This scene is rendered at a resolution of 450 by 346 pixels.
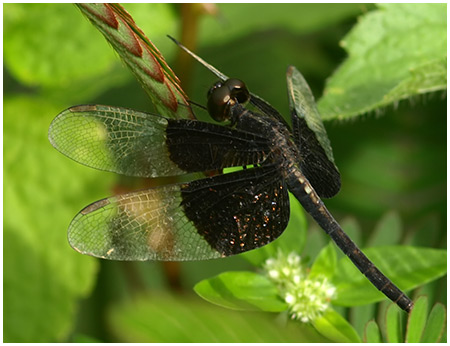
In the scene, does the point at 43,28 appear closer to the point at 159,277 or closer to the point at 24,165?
the point at 24,165

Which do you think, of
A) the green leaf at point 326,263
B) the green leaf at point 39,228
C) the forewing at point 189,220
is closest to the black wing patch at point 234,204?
the forewing at point 189,220

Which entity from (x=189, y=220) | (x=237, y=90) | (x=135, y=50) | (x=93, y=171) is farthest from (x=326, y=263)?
(x=93, y=171)

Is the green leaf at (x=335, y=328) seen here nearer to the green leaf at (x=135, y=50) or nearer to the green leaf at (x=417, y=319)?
the green leaf at (x=417, y=319)

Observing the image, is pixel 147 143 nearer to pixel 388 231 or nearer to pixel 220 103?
pixel 220 103

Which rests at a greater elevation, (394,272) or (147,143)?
(147,143)

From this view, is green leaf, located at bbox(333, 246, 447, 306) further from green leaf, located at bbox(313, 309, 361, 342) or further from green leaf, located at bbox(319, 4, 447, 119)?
green leaf, located at bbox(319, 4, 447, 119)

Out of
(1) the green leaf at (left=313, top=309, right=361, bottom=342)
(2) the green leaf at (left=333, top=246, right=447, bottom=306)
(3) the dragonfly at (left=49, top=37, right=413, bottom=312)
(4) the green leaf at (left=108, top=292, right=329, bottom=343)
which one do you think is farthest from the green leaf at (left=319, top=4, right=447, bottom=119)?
(4) the green leaf at (left=108, top=292, right=329, bottom=343)

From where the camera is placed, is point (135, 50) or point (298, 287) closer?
point (135, 50)

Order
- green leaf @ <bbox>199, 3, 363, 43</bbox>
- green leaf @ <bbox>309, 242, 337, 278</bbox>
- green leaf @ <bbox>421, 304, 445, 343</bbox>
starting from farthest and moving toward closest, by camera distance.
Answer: green leaf @ <bbox>199, 3, 363, 43</bbox>, green leaf @ <bbox>309, 242, 337, 278</bbox>, green leaf @ <bbox>421, 304, 445, 343</bbox>
